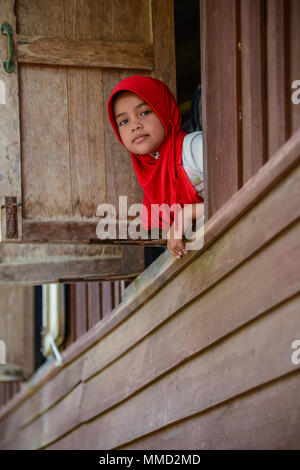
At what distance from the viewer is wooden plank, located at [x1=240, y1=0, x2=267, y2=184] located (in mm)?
2862

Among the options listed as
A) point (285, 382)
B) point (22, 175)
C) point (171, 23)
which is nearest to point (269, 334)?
point (285, 382)

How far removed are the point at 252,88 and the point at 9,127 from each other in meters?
1.44

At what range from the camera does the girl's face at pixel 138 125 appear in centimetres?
365

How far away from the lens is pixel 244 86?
3.03 metres

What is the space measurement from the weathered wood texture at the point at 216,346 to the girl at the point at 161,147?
260mm

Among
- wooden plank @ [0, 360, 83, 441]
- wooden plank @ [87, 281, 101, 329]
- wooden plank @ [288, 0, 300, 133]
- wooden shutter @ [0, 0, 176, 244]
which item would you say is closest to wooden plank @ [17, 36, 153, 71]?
wooden shutter @ [0, 0, 176, 244]

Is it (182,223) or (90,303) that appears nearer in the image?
(182,223)

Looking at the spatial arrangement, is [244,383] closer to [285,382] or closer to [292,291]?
[285,382]

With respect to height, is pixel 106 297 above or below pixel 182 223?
above

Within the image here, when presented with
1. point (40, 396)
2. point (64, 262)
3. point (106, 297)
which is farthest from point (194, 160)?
point (40, 396)

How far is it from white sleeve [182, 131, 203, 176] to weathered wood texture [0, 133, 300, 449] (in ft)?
1.51

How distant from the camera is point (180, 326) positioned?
3.48 metres

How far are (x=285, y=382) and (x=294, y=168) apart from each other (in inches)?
28.5

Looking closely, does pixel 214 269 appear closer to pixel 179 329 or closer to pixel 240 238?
pixel 240 238
